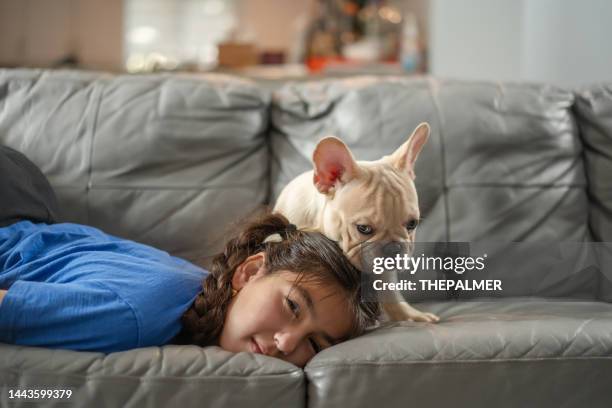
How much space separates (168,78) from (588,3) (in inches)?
54.6

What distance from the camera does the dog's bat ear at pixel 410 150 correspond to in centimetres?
109

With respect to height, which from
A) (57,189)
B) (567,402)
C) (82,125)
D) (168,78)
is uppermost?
(168,78)

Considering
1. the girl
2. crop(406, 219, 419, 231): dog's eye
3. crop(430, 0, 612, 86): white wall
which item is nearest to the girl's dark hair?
the girl

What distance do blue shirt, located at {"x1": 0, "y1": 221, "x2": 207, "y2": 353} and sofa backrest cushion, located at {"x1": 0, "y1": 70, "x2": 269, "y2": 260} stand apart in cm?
31

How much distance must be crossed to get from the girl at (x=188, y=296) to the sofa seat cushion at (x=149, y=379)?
42 millimetres

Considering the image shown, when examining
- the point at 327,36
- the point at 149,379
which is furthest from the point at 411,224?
the point at 327,36

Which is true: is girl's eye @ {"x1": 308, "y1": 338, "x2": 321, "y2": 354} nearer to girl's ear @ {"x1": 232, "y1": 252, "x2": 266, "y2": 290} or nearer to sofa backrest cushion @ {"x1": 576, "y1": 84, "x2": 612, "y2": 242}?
girl's ear @ {"x1": 232, "y1": 252, "x2": 266, "y2": 290}

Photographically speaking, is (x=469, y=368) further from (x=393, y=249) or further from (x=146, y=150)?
(x=146, y=150)

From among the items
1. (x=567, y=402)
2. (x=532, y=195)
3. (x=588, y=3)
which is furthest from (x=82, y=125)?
(x=588, y=3)

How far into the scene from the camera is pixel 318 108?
1.60 metres

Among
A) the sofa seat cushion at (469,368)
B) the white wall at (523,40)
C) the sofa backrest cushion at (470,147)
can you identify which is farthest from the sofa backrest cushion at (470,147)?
the white wall at (523,40)

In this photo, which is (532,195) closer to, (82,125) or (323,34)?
(82,125)

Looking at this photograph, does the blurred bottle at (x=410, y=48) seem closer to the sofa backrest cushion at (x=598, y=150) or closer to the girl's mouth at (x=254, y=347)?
the sofa backrest cushion at (x=598, y=150)

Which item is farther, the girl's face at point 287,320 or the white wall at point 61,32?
the white wall at point 61,32
